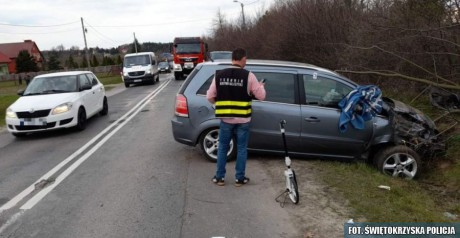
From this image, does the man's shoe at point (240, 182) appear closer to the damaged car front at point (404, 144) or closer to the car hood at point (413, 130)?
the damaged car front at point (404, 144)

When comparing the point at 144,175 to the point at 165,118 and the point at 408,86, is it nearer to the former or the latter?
the point at 165,118

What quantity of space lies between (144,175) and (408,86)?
7.83 m

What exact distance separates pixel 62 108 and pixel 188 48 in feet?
71.7

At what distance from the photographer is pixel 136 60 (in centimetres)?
2881

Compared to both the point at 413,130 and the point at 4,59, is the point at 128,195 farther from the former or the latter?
the point at 4,59

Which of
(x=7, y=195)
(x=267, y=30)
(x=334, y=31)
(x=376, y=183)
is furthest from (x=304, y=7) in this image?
(x=7, y=195)

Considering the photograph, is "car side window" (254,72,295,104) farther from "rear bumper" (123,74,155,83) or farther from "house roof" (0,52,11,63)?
"house roof" (0,52,11,63)

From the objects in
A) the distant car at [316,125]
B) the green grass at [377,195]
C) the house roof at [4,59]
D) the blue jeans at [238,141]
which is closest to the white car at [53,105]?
the distant car at [316,125]

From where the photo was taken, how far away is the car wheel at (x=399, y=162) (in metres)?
6.46

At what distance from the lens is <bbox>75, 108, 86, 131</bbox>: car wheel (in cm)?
1059

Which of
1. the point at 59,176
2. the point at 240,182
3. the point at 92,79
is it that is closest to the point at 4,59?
the point at 92,79

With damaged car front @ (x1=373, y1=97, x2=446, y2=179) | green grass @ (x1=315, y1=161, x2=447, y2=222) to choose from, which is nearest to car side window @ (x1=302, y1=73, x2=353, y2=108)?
damaged car front @ (x1=373, y1=97, x2=446, y2=179)

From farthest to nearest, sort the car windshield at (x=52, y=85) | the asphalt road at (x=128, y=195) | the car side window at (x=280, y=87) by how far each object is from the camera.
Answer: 1. the car windshield at (x=52, y=85)
2. the car side window at (x=280, y=87)
3. the asphalt road at (x=128, y=195)

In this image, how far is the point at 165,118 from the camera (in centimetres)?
1223
